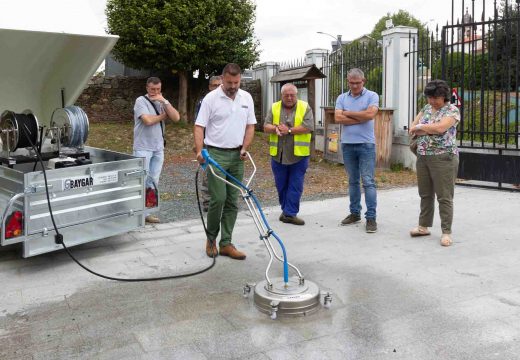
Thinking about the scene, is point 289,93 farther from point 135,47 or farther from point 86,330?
point 135,47

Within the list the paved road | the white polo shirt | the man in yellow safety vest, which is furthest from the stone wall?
the white polo shirt

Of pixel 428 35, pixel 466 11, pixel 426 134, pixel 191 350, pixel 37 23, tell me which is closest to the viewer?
pixel 191 350

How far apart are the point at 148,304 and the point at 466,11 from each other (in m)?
7.06

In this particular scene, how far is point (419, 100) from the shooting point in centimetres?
1163

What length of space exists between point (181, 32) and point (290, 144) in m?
9.04

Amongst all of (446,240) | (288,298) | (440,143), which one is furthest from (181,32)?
(288,298)

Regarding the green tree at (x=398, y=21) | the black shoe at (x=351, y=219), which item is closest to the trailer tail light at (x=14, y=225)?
the black shoe at (x=351, y=219)

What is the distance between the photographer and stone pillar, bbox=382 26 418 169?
10.7m

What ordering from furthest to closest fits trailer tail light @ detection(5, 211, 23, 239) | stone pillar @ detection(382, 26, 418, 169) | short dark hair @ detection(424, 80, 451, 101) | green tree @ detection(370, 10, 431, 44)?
green tree @ detection(370, 10, 431, 44)
stone pillar @ detection(382, 26, 418, 169)
short dark hair @ detection(424, 80, 451, 101)
trailer tail light @ detection(5, 211, 23, 239)

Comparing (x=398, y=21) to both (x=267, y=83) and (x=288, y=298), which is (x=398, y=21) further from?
(x=288, y=298)

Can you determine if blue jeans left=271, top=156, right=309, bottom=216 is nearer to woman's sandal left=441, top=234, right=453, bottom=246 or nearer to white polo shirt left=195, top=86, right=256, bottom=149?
white polo shirt left=195, top=86, right=256, bottom=149

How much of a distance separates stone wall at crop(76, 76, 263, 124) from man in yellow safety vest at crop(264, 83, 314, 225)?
1071cm

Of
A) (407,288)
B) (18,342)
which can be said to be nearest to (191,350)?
(18,342)

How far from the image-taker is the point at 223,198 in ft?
16.8
